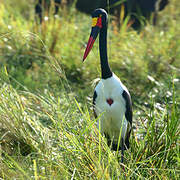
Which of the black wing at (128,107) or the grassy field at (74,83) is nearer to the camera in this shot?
the grassy field at (74,83)

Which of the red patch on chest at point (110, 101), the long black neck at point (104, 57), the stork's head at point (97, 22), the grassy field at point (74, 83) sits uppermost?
the stork's head at point (97, 22)

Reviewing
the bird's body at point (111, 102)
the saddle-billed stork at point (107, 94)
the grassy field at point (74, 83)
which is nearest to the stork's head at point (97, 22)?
the saddle-billed stork at point (107, 94)

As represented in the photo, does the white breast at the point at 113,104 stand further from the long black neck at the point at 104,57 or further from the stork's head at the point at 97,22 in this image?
the stork's head at the point at 97,22

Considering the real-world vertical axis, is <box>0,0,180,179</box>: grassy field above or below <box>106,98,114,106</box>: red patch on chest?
below

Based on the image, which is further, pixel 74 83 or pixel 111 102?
pixel 74 83

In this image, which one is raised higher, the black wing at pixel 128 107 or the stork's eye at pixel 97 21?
the stork's eye at pixel 97 21

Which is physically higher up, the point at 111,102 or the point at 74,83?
the point at 111,102

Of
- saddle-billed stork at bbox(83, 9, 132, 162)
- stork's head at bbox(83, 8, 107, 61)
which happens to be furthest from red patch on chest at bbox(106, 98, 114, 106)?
stork's head at bbox(83, 8, 107, 61)

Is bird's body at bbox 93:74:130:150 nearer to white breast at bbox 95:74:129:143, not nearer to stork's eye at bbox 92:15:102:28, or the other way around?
white breast at bbox 95:74:129:143

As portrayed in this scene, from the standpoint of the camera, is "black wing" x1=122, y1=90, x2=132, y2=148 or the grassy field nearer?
the grassy field

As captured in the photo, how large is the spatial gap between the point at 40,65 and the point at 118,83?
6.87 feet

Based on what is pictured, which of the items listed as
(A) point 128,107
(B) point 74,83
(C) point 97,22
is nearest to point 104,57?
(C) point 97,22

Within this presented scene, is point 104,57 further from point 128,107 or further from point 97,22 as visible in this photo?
point 128,107

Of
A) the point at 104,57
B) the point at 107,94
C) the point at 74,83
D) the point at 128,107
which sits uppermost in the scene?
the point at 104,57
